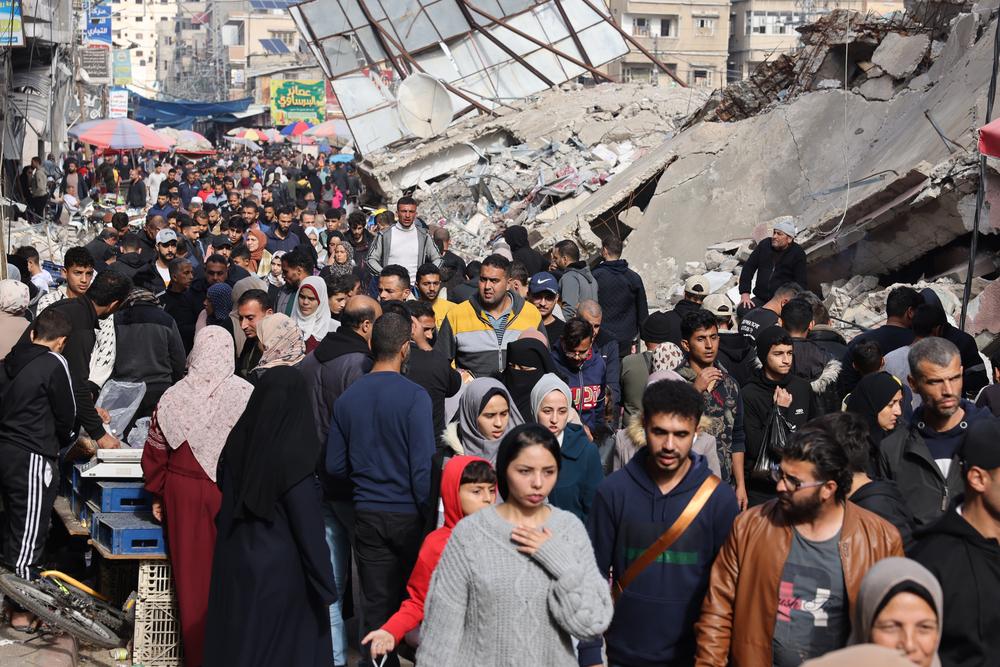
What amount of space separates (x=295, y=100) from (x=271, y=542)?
63.9 metres

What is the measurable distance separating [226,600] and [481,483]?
45.6 inches

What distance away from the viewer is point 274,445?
4699 millimetres

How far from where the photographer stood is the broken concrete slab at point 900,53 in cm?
1526

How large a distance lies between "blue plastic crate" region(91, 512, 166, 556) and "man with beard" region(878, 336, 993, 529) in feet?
10.4

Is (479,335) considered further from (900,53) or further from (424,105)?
(424,105)

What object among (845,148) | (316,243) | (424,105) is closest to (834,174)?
(845,148)

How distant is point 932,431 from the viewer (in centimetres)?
518

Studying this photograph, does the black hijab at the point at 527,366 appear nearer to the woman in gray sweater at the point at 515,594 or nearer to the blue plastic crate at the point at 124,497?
the blue plastic crate at the point at 124,497

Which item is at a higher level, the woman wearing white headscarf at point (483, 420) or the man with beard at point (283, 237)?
the man with beard at point (283, 237)

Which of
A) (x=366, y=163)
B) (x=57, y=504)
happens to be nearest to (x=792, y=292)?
(x=57, y=504)

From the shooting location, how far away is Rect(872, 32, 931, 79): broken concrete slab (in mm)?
15258

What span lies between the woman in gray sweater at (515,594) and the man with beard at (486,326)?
353cm

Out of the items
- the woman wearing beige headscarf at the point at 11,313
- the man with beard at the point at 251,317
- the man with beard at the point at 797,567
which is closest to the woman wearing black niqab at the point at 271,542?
the man with beard at the point at 797,567

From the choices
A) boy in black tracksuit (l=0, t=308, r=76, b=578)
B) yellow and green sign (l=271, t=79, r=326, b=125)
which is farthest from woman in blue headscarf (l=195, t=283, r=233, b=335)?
yellow and green sign (l=271, t=79, r=326, b=125)
